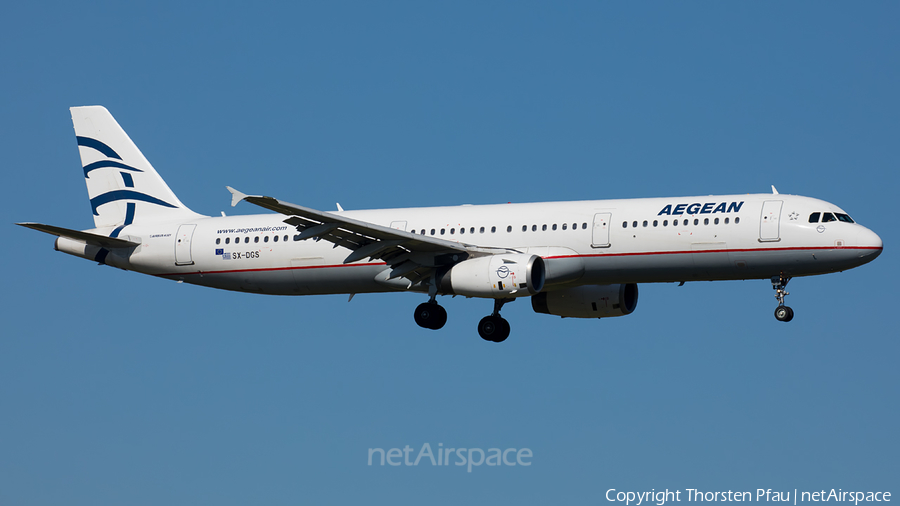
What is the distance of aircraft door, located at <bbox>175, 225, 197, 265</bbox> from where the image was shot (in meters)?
44.7

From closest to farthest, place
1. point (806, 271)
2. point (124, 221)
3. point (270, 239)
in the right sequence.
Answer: point (806, 271) → point (270, 239) → point (124, 221)

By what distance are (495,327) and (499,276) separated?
17.0 feet

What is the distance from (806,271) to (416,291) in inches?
520

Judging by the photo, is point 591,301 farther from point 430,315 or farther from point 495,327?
point 430,315

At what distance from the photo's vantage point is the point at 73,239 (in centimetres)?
4519

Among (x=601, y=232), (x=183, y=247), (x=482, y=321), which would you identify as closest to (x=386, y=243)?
(x=482, y=321)

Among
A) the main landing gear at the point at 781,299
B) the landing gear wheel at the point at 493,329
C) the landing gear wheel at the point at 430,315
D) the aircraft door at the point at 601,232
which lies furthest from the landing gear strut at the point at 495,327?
the main landing gear at the point at 781,299

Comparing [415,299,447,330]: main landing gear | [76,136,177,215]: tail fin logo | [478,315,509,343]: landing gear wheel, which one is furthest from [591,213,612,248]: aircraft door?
[76,136,177,215]: tail fin logo

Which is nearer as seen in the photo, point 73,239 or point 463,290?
point 463,290

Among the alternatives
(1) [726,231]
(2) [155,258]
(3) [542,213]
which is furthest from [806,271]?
(2) [155,258]

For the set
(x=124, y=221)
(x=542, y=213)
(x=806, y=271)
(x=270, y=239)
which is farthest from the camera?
(x=124, y=221)

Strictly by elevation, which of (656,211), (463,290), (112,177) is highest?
(112,177)

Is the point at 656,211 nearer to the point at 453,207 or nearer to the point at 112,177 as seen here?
the point at 453,207

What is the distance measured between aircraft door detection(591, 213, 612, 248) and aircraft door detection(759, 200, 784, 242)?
4828mm
